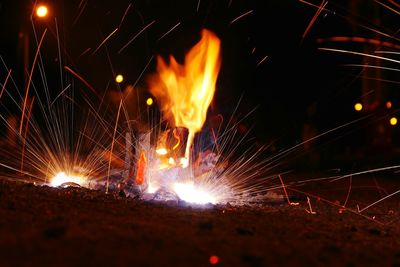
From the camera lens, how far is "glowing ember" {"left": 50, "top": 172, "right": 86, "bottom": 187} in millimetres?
11688

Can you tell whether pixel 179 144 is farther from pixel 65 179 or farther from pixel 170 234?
pixel 170 234

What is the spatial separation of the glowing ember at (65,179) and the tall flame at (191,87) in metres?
2.53

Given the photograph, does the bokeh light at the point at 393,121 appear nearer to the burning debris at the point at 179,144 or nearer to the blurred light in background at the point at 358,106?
the blurred light in background at the point at 358,106

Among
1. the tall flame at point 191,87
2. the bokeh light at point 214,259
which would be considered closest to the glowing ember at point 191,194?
the tall flame at point 191,87

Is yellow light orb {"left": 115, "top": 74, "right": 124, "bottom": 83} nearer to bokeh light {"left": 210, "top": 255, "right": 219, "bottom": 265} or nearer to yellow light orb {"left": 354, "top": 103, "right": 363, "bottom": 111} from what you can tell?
yellow light orb {"left": 354, "top": 103, "right": 363, "bottom": 111}

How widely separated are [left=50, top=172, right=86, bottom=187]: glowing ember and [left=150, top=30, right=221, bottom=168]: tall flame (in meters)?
2.53

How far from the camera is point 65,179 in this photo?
11891 millimetres

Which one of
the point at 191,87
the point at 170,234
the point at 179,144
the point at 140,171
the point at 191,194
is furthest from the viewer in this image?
the point at 179,144

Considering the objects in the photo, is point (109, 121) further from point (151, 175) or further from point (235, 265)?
point (235, 265)

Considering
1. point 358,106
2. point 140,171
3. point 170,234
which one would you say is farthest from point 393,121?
point 170,234

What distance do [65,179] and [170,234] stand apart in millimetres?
6392

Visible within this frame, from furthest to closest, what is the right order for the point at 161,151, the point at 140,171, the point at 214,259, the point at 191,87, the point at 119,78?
the point at 119,78
the point at 161,151
the point at 191,87
the point at 140,171
the point at 214,259

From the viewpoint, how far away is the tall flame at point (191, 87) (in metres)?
11.7

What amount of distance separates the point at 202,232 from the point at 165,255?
1282 mm
